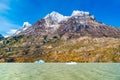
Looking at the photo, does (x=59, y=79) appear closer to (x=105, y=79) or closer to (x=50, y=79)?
(x=50, y=79)

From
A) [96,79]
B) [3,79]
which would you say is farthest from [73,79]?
[3,79]

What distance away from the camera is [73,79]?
83.2 m

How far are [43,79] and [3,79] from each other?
14.1m

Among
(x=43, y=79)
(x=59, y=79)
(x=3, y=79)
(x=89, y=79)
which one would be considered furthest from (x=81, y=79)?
(x=3, y=79)

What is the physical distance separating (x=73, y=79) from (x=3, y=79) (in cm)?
2477

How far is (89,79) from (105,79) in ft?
Answer: 19.6

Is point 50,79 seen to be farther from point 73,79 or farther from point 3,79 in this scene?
point 3,79

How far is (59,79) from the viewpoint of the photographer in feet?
271

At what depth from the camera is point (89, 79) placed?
274 ft

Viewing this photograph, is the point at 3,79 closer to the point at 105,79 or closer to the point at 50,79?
the point at 50,79

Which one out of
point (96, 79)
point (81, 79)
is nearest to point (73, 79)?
point (81, 79)

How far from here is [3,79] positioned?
82.4 m

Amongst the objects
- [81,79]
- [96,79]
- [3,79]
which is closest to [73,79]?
[81,79]

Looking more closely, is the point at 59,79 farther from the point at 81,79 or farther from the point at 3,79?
the point at 3,79
